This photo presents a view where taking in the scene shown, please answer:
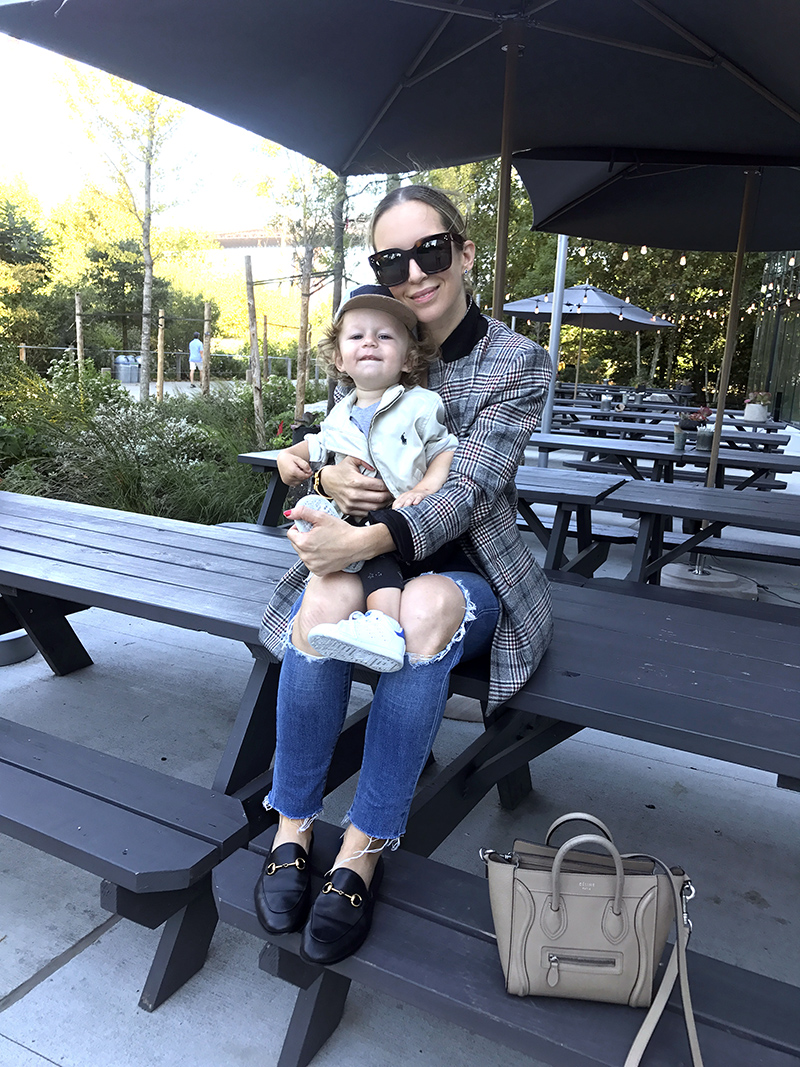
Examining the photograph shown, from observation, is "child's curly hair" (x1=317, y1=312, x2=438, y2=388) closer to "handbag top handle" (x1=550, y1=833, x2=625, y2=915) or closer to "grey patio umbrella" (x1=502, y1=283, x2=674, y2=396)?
"handbag top handle" (x1=550, y1=833, x2=625, y2=915)

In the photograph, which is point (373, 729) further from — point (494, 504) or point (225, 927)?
point (225, 927)

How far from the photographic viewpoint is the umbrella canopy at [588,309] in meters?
12.3

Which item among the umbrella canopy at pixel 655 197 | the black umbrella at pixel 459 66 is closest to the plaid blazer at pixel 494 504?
the black umbrella at pixel 459 66

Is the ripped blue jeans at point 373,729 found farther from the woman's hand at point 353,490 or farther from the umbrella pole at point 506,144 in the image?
the umbrella pole at point 506,144

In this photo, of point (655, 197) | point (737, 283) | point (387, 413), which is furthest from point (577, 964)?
point (655, 197)

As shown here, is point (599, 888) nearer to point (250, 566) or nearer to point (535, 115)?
point (250, 566)

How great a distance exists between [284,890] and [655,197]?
503 cm

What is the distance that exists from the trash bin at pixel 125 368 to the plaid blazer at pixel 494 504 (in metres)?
21.6

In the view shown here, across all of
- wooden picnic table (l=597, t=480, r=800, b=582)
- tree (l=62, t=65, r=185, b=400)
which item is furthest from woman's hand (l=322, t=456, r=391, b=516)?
tree (l=62, t=65, r=185, b=400)

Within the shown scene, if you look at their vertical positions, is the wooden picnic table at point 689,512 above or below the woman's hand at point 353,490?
below

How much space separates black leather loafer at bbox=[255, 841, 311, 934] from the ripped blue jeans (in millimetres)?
82

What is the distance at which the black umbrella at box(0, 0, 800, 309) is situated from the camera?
9.62 ft

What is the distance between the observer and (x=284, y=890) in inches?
52.7

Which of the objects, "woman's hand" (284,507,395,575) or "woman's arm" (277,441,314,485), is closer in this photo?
"woman's hand" (284,507,395,575)
